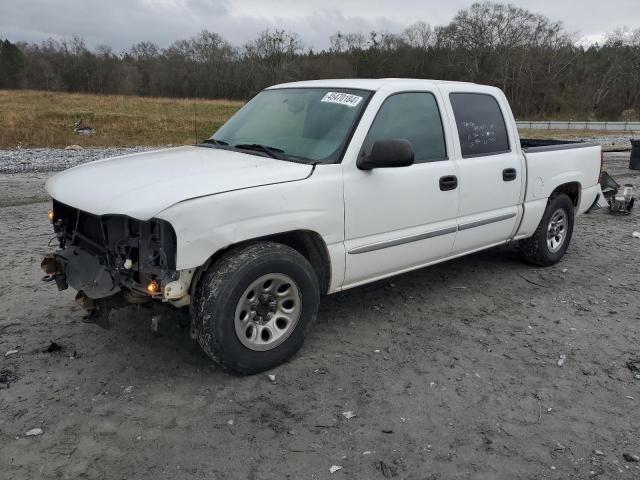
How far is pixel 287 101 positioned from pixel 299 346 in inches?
79.9

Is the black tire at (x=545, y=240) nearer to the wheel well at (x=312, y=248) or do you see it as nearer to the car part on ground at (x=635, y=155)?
the wheel well at (x=312, y=248)

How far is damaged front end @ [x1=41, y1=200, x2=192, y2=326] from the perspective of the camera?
307cm

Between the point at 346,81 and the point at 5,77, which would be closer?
the point at 346,81

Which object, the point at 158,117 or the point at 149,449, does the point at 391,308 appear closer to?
the point at 149,449

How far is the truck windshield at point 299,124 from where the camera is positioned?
3857 mm

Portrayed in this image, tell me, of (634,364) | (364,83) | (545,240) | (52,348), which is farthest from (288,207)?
(545,240)

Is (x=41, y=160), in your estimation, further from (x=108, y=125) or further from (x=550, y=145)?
(x=108, y=125)

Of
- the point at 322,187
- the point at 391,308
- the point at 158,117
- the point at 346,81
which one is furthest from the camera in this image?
the point at 158,117

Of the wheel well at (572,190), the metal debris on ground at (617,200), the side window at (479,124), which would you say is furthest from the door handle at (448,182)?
the metal debris on ground at (617,200)

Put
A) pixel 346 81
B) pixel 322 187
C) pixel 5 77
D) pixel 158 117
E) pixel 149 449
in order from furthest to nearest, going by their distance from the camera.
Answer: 1. pixel 5 77
2. pixel 158 117
3. pixel 346 81
4. pixel 322 187
5. pixel 149 449

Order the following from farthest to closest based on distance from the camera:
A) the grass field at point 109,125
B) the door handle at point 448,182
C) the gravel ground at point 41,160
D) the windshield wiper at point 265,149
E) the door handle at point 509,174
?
the grass field at point 109,125
the gravel ground at point 41,160
the door handle at point 509,174
the door handle at point 448,182
the windshield wiper at point 265,149

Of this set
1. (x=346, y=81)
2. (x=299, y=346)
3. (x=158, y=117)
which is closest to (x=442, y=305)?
(x=299, y=346)

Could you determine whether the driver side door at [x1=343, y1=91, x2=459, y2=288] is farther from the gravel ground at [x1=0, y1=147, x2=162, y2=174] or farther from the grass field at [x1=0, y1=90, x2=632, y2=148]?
the grass field at [x1=0, y1=90, x2=632, y2=148]

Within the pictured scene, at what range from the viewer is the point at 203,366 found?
11.9ft
